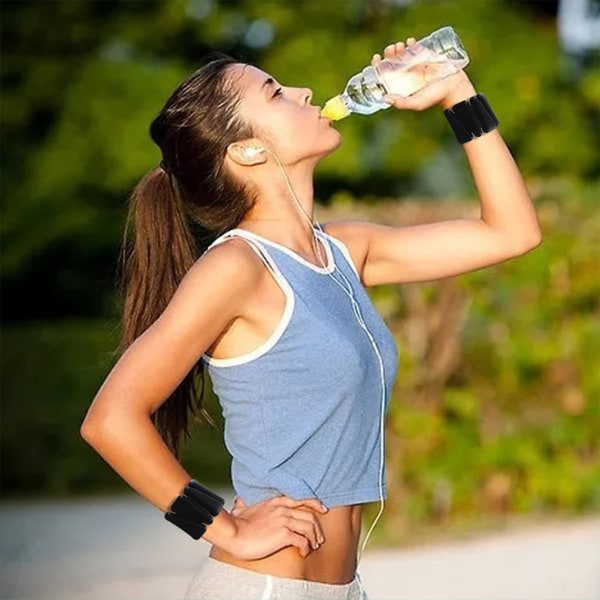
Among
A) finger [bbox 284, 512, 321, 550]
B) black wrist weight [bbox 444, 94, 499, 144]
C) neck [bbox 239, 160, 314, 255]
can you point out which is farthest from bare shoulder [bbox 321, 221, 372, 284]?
finger [bbox 284, 512, 321, 550]

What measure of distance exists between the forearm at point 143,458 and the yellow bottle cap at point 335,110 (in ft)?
2.79

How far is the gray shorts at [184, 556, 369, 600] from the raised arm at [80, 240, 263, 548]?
0.31 feet

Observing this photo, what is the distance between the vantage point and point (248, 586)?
10.8 feet

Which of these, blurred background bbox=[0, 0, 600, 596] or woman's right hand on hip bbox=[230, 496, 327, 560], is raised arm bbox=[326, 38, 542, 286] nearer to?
woman's right hand on hip bbox=[230, 496, 327, 560]

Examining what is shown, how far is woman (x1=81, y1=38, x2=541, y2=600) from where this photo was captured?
322 centimetres

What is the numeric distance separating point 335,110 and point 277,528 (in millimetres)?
956

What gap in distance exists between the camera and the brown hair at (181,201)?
3.54 m

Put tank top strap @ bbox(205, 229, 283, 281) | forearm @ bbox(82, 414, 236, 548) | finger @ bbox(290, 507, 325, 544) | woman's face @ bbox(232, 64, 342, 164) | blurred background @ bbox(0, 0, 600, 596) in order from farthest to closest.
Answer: blurred background @ bbox(0, 0, 600, 596), woman's face @ bbox(232, 64, 342, 164), tank top strap @ bbox(205, 229, 283, 281), finger @ bbox(290, 507, 325, 544), forearm @ bbox(82, 414, 236, 548)

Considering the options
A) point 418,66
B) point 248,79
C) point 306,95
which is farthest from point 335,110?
point 418,66

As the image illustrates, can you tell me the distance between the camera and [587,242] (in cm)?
1047

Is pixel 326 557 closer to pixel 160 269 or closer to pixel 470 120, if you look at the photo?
pixel 160 269

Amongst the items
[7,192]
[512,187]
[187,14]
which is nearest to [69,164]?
[7,192]

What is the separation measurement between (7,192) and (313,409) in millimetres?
12195

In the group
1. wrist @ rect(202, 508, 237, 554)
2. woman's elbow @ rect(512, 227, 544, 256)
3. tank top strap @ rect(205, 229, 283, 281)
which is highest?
tank top strap @ rect(205, 229, 283, 281)
